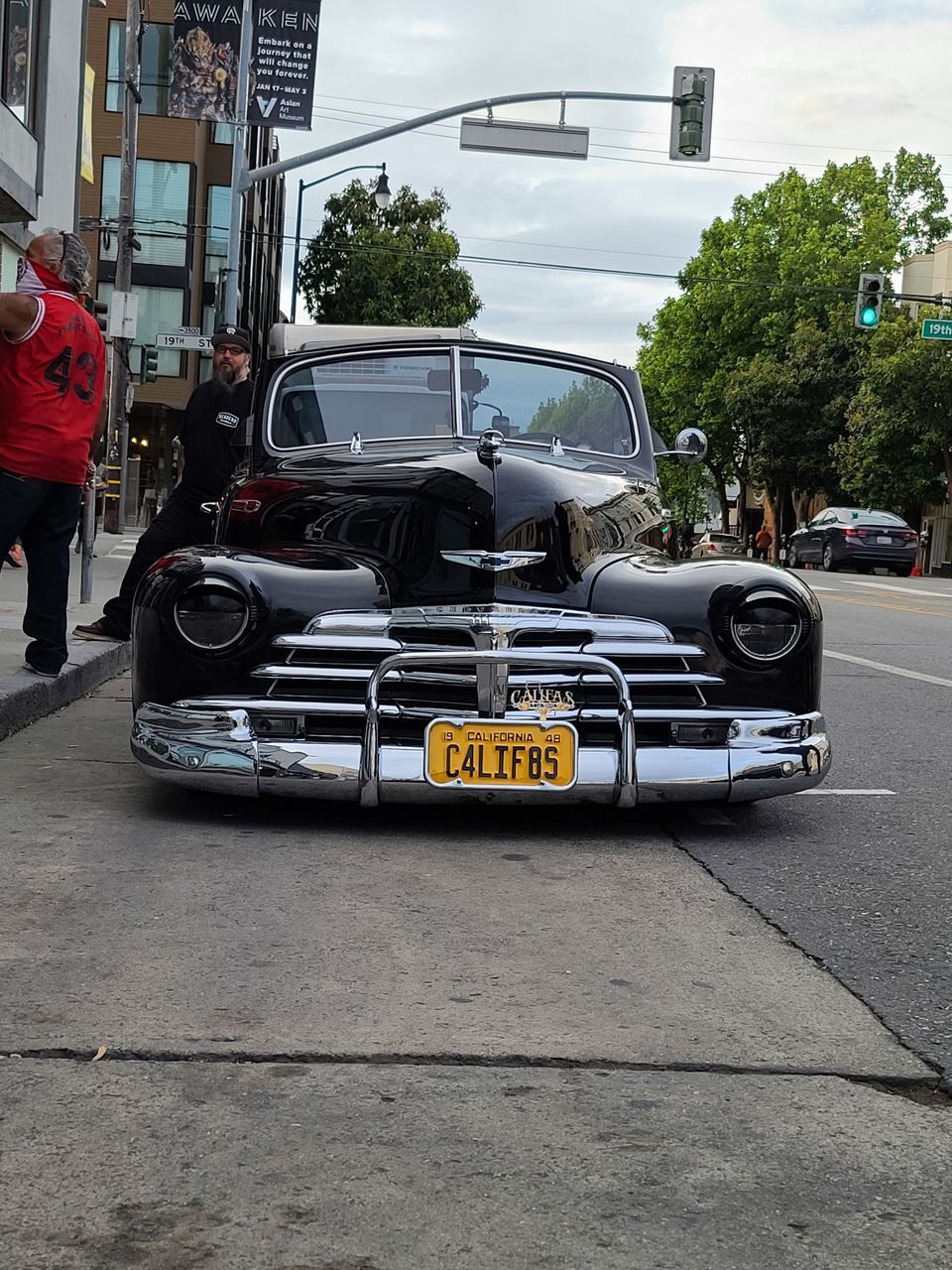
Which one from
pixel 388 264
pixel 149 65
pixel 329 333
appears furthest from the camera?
pixel 388 264

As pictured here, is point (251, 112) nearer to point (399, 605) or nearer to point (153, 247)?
point (399, 605)

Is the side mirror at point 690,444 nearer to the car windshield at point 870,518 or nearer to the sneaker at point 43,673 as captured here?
the sneaker at point 43,673

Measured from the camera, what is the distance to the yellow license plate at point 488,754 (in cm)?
477

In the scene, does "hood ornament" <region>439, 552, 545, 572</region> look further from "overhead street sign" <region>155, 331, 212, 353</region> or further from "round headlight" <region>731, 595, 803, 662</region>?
"overhead street sign" <region>155, 331, 212, 353</region>

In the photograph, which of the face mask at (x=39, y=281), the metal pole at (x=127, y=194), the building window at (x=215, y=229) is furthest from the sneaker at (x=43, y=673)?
the building window at (x=215, y=229)

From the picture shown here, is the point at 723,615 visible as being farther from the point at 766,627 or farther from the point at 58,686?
the point at 58,686

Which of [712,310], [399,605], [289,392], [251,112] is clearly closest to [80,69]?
[251,112]

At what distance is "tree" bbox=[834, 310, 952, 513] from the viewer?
44.3 meters

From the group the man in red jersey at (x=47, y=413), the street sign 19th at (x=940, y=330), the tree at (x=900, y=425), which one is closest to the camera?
the man in red jersey at (x=47, y=413)

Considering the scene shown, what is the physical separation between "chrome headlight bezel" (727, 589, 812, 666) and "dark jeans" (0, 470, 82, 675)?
10.3 feet

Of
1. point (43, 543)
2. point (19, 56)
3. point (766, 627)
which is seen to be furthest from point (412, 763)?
point (19, 56)

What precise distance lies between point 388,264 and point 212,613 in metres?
47.2

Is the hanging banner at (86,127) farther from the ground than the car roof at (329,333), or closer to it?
farther from the ground

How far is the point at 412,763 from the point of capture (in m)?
4.79
